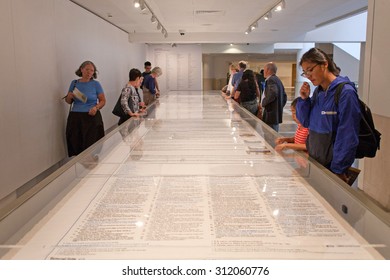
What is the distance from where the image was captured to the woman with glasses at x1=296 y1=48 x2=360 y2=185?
244cm

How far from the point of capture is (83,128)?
5.78 m

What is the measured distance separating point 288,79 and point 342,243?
86.9ft

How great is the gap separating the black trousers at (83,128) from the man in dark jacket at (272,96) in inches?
97.6

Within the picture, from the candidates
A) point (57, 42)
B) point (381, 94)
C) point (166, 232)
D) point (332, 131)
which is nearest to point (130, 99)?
point (57, 42)

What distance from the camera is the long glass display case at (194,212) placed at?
4.32 feet

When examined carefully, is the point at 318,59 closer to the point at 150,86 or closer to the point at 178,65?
the point at 150,86

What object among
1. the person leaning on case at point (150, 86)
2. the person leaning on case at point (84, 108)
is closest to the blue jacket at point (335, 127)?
the person leaning on case at point (84, 108)

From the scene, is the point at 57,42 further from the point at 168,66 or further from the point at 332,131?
the point at 168,66

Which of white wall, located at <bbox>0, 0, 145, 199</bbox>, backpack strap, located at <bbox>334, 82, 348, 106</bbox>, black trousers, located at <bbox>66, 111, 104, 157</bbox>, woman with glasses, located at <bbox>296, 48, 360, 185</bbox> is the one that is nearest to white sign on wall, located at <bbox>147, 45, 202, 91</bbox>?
white wall, located at <bbox>0, 0, 145, 199</bbox>

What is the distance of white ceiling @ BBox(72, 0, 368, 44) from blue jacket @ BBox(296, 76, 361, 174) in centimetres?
527

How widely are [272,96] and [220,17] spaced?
4.15m

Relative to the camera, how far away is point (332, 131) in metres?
2.57

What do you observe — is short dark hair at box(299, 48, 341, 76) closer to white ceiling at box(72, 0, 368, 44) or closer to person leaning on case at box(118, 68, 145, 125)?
person leaning on case at box(118, 68, 145, 125)
